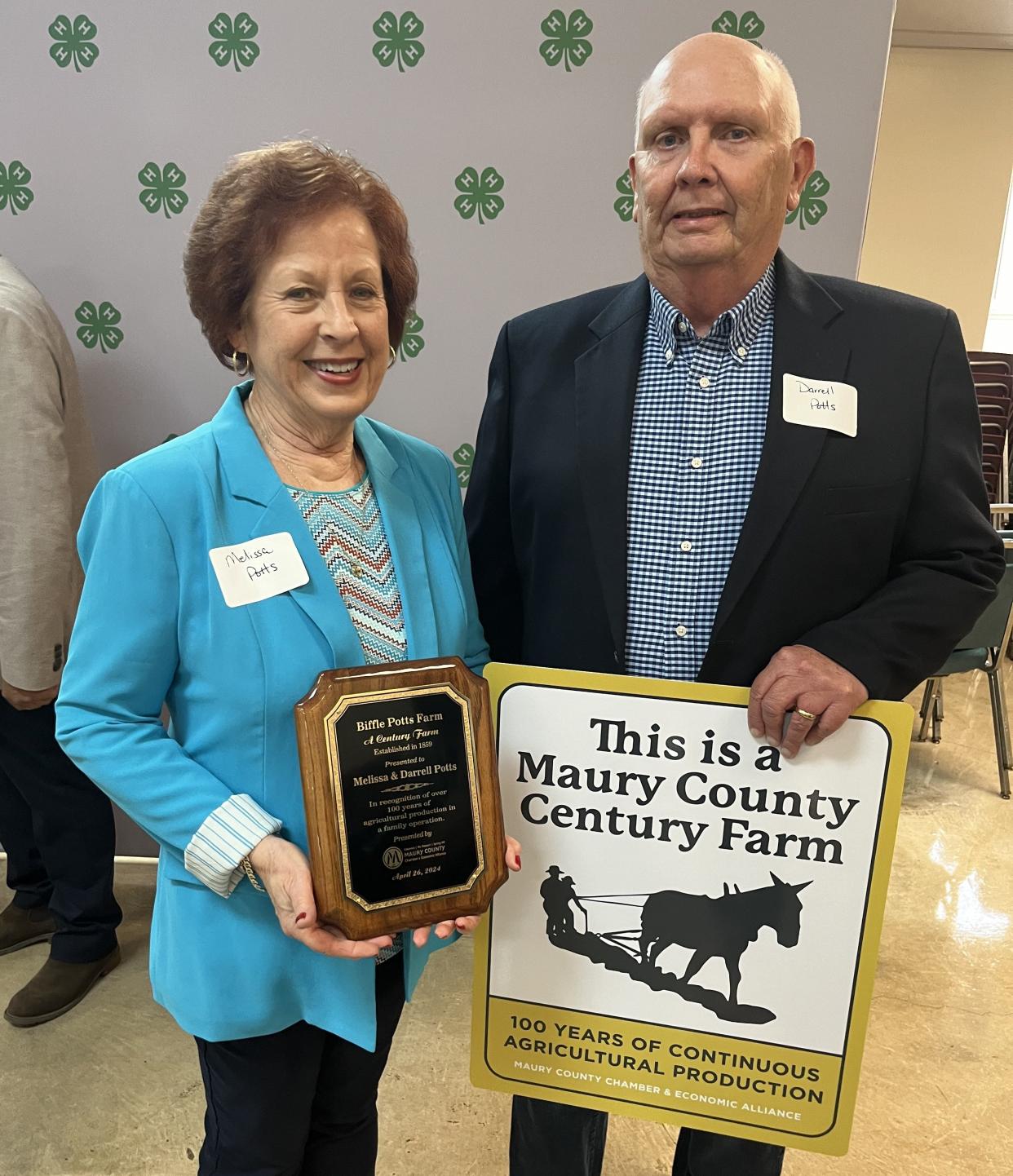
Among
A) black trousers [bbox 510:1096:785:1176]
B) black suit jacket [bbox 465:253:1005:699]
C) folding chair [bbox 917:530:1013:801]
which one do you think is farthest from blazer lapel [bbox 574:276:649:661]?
folding chair [bbox 917:530:1013:801]

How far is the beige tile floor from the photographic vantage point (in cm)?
200

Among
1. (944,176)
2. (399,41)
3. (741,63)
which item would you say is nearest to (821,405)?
(741,63)

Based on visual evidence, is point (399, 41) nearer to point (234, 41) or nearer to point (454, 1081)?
point (234, 41)

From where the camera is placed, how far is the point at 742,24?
2.22 meters

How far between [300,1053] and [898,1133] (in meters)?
1.65

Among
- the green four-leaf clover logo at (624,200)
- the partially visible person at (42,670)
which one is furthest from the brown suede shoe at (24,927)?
the green four-leaf clover logo at (624,200)

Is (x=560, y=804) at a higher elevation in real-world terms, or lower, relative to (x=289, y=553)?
lower

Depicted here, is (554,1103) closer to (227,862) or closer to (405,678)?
(227,862)

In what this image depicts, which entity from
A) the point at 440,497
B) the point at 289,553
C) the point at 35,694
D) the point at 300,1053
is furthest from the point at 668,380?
the point at 35,694

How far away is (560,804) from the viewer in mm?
1326

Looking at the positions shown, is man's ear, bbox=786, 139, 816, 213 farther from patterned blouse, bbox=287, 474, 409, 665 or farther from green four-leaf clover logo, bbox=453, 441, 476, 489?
green four-leaf clover logo, bbox=453, 441, 476, 489

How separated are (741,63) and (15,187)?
2.25 metres

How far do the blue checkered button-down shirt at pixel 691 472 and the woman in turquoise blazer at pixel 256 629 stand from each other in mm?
322

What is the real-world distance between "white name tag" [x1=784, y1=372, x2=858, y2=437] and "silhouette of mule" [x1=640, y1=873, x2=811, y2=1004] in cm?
68
